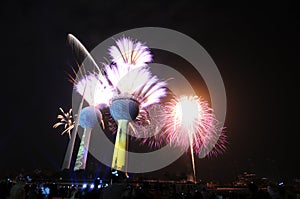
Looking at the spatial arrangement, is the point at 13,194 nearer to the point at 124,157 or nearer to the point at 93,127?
the point at 124,157

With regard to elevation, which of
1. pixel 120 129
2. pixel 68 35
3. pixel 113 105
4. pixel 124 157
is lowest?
pixel 124 157

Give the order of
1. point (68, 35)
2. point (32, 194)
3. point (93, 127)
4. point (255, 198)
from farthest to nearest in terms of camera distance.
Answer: point (93, 127), point (68, 35), point (32, 194), point (255, 198)

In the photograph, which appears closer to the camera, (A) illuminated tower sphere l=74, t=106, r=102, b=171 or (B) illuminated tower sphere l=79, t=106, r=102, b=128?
(B) illuminated tower sphere l=79, t=106, r=102, b=128

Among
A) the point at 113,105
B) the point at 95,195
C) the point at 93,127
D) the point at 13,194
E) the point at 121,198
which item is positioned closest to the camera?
the point at 121,198

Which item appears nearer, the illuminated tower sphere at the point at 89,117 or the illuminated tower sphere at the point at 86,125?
the illuminated tower sphere at the point at 89,117

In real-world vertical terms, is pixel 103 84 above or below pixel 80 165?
above

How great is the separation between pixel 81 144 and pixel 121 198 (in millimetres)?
60580

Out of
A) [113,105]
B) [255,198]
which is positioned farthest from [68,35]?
[255,198]

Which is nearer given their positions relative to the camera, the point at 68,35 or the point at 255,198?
the point at 255,198

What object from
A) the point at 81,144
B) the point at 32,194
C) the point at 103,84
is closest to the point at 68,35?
the point at 103,84

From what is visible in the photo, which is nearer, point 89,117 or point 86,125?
point 89,117

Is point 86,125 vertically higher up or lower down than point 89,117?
lower down

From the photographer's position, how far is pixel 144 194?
6.37 meters

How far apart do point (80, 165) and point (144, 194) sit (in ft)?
204
